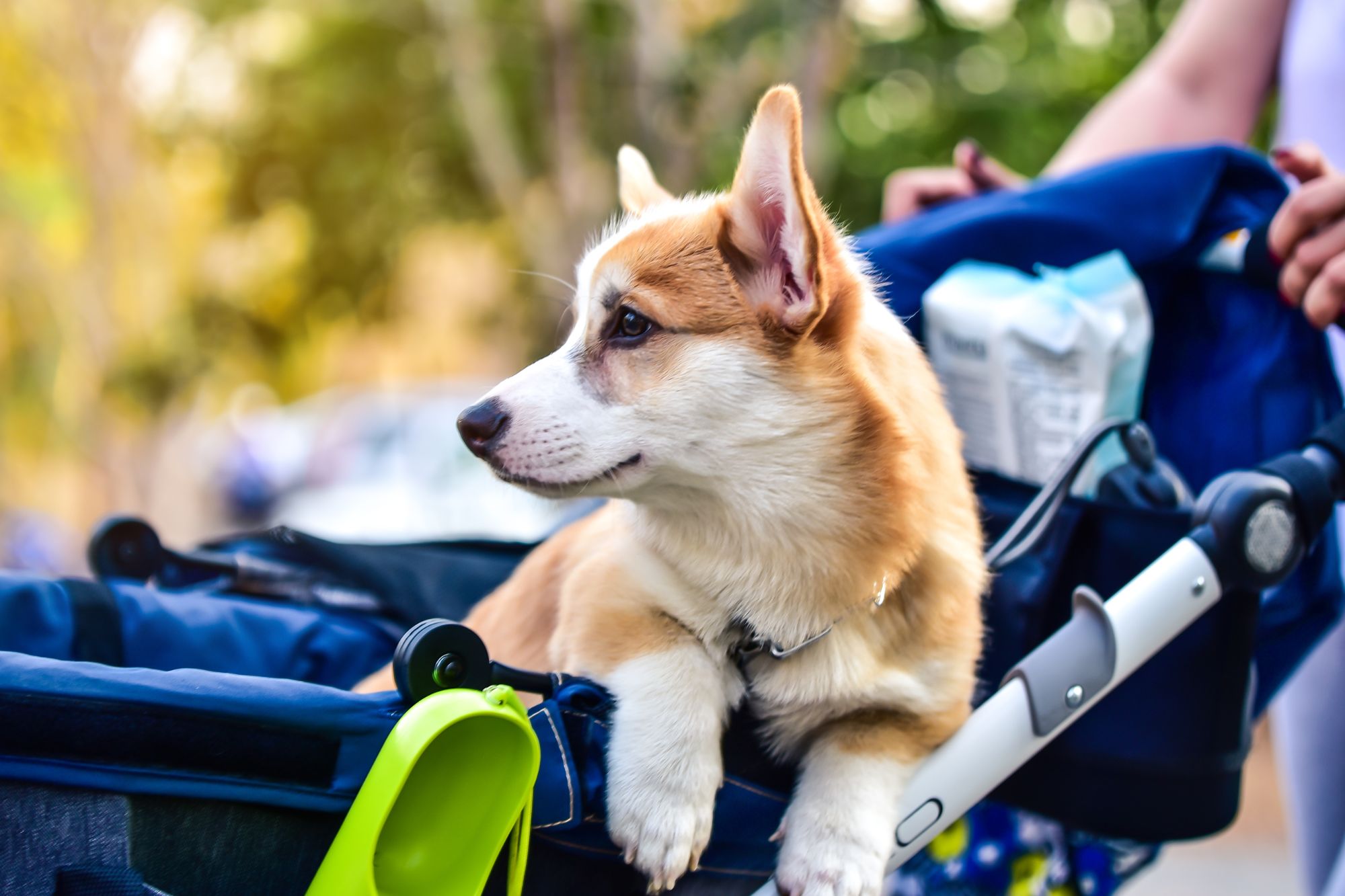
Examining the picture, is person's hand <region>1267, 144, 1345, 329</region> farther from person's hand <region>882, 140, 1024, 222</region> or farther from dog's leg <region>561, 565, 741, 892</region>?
dog's leg <region>561, 565, 741, 892</region>

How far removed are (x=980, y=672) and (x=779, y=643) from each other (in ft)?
1.68

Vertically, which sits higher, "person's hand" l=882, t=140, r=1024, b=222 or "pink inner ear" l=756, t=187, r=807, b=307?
"pink inner ear" l=756, t=187, r=807, b=307

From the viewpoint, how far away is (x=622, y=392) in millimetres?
1661

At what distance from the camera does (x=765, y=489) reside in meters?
1.67

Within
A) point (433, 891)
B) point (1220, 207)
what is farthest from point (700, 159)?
point (433, 891)

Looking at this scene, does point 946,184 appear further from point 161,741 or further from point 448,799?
point 161,741

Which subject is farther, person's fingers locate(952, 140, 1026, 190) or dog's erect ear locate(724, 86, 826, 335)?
person's fingers locate(952, 140, 1026, 190)

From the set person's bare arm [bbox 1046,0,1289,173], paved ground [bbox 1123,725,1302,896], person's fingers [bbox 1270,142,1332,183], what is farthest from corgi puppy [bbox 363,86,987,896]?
paved ground [bbox 1123,725,1302,896]

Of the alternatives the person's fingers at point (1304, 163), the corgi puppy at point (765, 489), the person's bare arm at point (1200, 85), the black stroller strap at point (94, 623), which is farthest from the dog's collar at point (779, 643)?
the person's bare arm at point (1200, 85)

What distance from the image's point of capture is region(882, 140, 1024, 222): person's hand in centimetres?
267

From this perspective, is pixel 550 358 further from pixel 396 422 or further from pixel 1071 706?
pixel 396 422

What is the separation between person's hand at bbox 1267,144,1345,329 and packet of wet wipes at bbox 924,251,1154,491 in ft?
0.87

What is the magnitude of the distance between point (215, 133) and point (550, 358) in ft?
36.2

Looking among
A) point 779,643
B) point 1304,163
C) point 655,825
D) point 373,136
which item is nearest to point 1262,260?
point 1304,163
